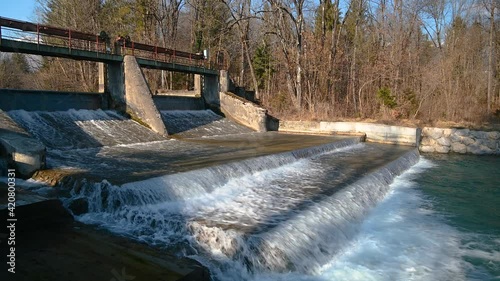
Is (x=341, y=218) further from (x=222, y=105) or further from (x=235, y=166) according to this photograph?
(x=222, y=105)

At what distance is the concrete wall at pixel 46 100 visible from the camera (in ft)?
40.7

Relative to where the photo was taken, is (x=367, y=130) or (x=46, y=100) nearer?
(x=46, y=100)

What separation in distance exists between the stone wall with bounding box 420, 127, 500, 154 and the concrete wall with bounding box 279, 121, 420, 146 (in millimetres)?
576

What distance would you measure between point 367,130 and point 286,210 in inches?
541

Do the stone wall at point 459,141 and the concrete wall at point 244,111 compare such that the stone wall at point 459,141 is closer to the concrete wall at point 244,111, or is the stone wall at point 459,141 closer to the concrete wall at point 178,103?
the concrete wall at point 244,111

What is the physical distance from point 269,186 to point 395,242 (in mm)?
3133

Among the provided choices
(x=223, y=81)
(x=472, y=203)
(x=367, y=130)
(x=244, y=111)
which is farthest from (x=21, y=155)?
(x=367, y=130)

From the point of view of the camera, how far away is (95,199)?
6703 mm

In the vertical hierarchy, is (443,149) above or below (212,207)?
above

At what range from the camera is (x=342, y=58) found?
2698 centimetres

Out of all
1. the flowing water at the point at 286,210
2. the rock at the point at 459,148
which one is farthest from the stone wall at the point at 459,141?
the flowing water at the point at 286,210

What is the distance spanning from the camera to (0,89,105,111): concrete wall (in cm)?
1241

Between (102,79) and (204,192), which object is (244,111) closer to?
(102,79)

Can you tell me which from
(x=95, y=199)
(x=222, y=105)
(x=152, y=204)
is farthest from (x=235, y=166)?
(x=222, y=105)
